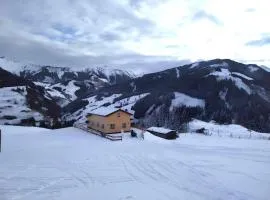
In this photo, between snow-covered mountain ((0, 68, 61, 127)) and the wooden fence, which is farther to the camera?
snow-covered mountain ((0, 68, 61, 127))

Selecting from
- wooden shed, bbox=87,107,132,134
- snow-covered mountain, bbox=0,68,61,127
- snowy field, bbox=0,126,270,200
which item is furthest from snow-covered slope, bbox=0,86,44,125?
snowy field, bbox=0,126,270,200

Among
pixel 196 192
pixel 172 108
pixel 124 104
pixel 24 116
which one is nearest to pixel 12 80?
pixel 24 116

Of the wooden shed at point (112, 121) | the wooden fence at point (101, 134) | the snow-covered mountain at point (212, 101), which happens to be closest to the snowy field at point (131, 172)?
the wooden fence at point (101, 134)

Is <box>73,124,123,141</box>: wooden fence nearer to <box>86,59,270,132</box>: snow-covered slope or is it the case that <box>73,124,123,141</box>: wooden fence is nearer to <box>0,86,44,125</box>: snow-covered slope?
<box>0,86,44,125</box>: snow-covered slope

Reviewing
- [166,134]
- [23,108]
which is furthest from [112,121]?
[23,108]

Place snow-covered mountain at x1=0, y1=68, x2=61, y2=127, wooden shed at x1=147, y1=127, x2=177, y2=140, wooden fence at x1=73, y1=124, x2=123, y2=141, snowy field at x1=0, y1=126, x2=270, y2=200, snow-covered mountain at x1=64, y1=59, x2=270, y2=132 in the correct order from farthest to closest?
snow-covered mountain at x1=64, y1=59, x2=270, y2=132
snow-covered mountain at x1=0, y1=68, x2=61, y2=127
wooden shed at x1=147, y1=127, x2=177, y2=140
wooden fence at x1=73, y1=124, x2=123, y2=141
snowy field at x1=0, y1=126, x2=270, y2=200

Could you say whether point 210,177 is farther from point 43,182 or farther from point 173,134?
point 173,134

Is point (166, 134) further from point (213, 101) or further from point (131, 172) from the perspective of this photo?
point (213, 101)

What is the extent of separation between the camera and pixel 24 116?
10125 centimetres

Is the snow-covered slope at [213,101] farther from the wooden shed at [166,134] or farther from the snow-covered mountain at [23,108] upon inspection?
the wooden shed at [166,134]

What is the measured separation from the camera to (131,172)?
2027 cm

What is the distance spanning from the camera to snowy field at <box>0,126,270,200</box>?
626 inches

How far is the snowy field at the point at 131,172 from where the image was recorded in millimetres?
15898

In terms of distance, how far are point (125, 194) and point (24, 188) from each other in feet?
18.1
